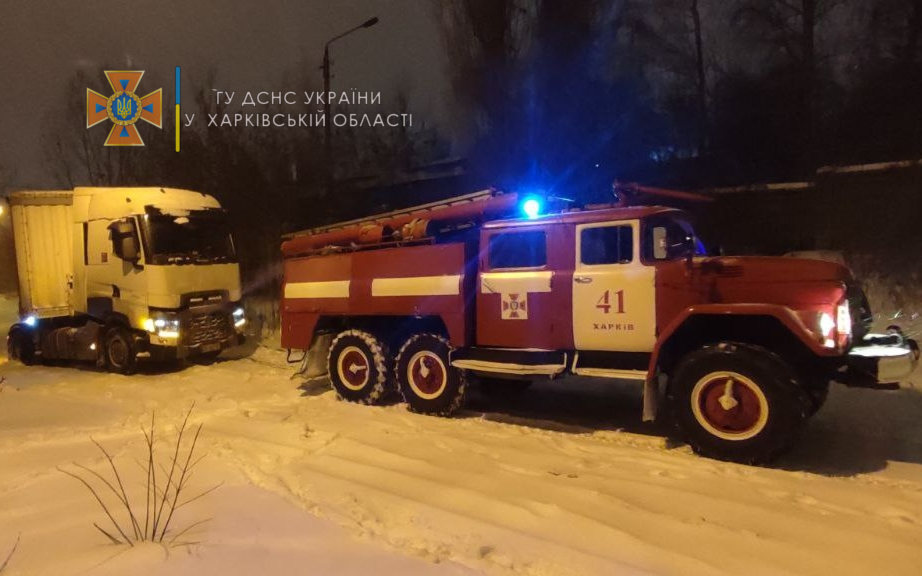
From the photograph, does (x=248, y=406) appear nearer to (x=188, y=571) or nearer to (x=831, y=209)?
(x=188, y=571)

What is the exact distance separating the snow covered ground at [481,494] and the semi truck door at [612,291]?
108 centimetres

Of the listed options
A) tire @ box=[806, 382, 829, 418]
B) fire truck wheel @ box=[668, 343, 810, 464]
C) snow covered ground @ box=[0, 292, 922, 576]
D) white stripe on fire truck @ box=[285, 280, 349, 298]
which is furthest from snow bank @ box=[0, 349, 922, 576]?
white stripe on fire truck @ box=[285, 280, 349, 298]

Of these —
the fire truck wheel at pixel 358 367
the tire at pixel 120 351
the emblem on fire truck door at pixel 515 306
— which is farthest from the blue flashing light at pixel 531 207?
the tire at pixel 120 351

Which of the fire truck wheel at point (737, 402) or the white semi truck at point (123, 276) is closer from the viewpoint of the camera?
the fire truck wheel at point (737, 402)

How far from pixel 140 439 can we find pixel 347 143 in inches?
746

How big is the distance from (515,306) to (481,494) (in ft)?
9.09

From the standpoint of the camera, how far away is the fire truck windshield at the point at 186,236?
10648 mm

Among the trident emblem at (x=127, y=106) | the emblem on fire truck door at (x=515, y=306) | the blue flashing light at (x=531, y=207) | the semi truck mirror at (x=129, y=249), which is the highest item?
the trident emblem at (x=127, y=106)

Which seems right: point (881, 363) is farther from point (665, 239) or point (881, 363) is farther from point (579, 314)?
point (579, 314)

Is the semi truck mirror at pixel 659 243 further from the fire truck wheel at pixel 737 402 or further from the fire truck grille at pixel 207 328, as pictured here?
the fire truck grille at pixel 207 328

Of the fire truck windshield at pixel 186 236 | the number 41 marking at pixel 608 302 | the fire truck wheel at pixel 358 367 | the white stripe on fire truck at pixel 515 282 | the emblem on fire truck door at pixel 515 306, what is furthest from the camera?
the fire truck windshield at pixel 186 236

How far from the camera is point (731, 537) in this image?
394 cm

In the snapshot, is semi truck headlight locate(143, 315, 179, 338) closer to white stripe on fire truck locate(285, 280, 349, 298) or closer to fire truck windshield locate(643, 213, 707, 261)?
white stripe on fire truck locate(285, 280, 349, 298)

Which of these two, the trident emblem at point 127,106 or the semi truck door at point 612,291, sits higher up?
the trident emblem at point 127,106
